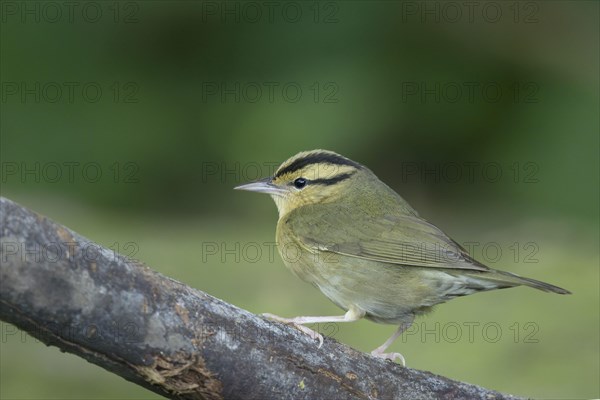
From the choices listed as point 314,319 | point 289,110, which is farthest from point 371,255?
point 289,110

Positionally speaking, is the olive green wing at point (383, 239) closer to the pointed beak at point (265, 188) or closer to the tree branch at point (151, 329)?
the pointed beak at point (265, 188)

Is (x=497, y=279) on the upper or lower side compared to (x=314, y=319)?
upper

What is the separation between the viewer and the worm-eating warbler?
5172 millimetres

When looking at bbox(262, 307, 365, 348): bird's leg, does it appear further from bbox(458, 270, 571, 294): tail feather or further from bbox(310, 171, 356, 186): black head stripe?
bbox(310, 171, 356, 186): black head stripe

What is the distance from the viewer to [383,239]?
5.42 metres

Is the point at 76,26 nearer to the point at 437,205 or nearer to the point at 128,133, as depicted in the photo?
the point at 128,133

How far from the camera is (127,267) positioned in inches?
140

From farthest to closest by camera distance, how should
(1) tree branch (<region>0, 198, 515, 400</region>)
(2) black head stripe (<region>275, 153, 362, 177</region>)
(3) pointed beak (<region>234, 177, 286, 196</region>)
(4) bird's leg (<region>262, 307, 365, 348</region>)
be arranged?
1. (3) pointed beak (<region>234, 177, 286, 196</region>)
2. (2) black head stripe (<region>275, 153, 362, 177</region>)
3. (4) bird's leg (<region>262, 307, 365, 348</region>)
4. (1) tree branch (<region>0, 198, 515, 400</region>)

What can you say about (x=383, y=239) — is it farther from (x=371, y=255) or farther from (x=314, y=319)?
(x=314, y=319)

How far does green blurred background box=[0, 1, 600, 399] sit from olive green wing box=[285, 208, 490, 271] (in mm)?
2270

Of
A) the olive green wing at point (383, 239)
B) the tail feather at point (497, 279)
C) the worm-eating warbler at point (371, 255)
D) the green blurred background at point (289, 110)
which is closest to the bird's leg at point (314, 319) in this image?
the worm-eating warbler at point (371, 255)

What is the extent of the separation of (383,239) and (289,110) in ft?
10.7

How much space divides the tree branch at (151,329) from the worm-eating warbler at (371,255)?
85cm

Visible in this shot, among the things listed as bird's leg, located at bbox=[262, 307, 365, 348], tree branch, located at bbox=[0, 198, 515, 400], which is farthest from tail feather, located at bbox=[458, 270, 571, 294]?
tree branch, located at bbox=[0, 198, 515, 400]
